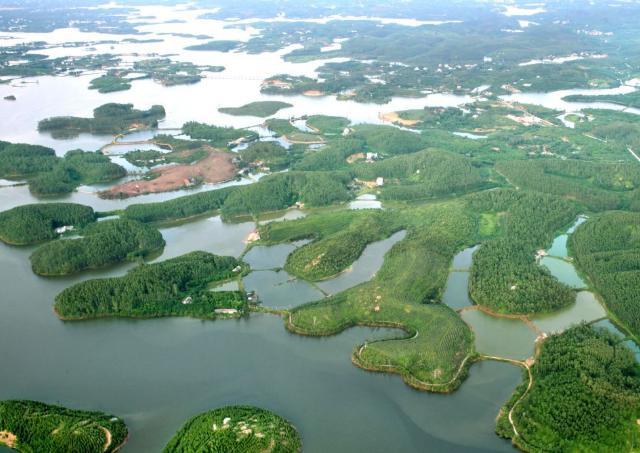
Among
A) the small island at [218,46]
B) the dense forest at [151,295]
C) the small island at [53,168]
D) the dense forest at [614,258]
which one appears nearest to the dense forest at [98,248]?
the dense forest at [151,295]

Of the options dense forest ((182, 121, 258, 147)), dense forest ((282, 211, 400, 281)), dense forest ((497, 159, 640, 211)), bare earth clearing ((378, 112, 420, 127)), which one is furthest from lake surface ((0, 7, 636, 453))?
bare earth clearing ((378, 112, 420, 127))

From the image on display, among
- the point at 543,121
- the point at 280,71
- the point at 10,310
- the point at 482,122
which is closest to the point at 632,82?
the point at 543,121

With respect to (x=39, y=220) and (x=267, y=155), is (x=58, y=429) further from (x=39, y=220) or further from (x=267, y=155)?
(x=267, y=155)

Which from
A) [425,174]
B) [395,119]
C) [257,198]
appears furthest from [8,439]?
[395,119]

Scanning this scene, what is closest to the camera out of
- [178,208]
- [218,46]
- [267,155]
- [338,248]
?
[338,248]

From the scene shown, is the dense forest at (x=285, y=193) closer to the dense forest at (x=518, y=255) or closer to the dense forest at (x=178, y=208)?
the dense forest at (x=178, y=208)

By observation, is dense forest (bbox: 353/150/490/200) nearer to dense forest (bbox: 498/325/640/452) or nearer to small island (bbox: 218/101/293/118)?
dense forest (bbox: 498/325/640/452)
